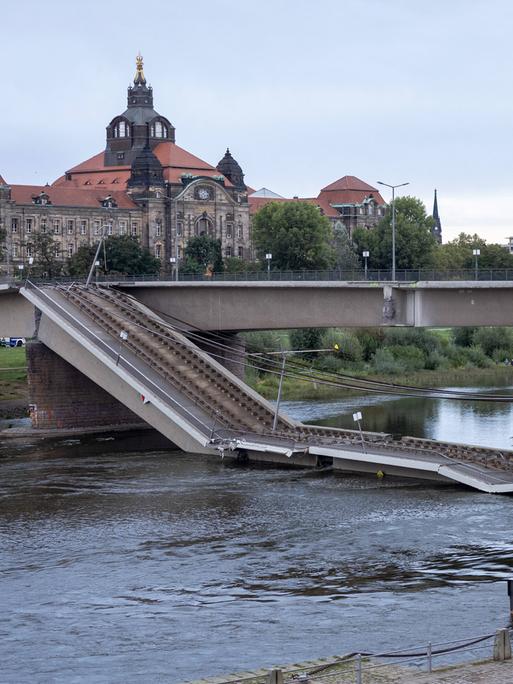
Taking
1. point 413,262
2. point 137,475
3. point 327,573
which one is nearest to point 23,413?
point 137,475

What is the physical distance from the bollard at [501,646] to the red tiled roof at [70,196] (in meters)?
168

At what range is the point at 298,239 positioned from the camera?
169 metres

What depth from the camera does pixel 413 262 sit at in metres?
170

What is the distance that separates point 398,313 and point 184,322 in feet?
45.7

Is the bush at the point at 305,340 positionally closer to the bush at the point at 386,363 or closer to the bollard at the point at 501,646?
the bush at the point at 386,363

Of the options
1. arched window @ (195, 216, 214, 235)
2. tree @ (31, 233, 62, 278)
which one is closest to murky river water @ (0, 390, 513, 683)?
tree @ (31, 233, 62, 278)

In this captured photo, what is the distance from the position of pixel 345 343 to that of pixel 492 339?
1579 centimetres

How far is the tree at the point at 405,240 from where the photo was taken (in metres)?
169

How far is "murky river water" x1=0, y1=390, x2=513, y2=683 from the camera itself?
1256 inches

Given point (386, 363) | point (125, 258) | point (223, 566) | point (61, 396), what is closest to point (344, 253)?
point (125, 258)

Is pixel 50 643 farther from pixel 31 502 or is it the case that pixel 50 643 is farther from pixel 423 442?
pixel 423 442

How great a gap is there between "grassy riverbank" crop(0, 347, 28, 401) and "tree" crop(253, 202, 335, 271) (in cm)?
6452

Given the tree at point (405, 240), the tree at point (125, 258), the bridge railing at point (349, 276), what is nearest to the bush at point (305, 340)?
the tree at point (125, 258)

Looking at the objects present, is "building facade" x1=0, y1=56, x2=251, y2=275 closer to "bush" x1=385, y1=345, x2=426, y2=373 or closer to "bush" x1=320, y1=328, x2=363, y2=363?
"bush" x1=320, y1=328, x2=363, y2=363
